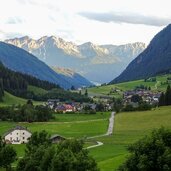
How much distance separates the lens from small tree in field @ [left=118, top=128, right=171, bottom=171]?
54125mm

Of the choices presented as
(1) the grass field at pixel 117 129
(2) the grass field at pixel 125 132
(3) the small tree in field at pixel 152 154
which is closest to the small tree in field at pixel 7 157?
(2) the grass field at pixel 125 132

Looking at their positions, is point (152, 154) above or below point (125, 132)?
above

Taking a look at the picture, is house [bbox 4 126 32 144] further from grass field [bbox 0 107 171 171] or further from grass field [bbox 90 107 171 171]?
grass field [bbox 90 107 171 171]

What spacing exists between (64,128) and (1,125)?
31929 millimetres

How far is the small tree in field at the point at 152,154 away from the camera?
5412 cm

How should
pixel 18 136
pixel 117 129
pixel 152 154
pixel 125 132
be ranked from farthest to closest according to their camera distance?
pixel 117 129 < pixel 18 136 < pixel 125 132 < pixel 152 154

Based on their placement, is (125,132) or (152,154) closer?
(152,154)

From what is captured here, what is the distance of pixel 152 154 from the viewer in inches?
2170

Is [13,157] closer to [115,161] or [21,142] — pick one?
[115,161]

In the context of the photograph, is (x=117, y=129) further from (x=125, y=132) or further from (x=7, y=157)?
(x=7, y=157)

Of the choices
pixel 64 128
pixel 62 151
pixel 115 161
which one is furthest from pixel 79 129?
pixel 62 151

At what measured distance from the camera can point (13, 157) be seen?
300 feet

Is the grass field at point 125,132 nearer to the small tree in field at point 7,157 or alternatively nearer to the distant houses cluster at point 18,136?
the small tree in field at point 7,157

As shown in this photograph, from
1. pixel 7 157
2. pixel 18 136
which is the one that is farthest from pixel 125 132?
pixel 7 157
